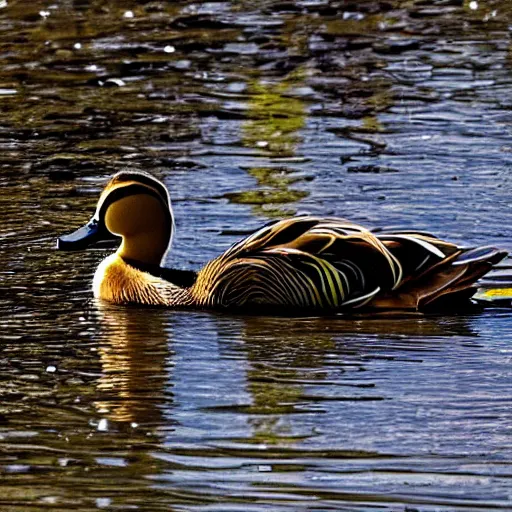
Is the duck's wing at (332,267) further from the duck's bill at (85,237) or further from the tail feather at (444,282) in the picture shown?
the duck's bill at (85,237)

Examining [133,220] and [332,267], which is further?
[133,220]

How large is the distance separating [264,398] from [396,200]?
11.1ft

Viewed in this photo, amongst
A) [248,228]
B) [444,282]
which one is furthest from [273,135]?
[444,282]

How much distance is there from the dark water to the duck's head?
0.29 meters

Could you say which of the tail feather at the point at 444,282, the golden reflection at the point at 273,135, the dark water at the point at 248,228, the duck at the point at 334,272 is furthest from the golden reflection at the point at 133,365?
the golden reflection at the point at 273,135

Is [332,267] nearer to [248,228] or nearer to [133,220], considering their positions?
[133,220]

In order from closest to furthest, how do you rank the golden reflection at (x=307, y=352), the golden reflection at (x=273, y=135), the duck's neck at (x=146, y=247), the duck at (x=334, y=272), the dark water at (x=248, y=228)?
the dark water at (x=248, y=228) → the golden reflection at (x=307, y=352) → the duck at (x=334, y=272) → the duck's neck at (x=146, y=247) → the golden reflection at (x=273, y=135)

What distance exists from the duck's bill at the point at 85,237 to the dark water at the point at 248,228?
0.21 m

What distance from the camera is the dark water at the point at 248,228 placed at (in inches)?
249

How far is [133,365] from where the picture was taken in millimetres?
7859

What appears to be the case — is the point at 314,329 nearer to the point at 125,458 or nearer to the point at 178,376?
the point at 178,376

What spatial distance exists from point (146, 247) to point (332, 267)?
1076mm

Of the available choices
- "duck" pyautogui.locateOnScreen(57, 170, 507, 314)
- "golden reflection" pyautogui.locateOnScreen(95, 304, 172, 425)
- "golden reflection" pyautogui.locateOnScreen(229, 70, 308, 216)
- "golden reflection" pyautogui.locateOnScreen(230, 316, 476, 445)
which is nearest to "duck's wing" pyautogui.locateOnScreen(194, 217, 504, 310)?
"duck" pyautogui.locateOnScreen(57, 170, 507, 314)

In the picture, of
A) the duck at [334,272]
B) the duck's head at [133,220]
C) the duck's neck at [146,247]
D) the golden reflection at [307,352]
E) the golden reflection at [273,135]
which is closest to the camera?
the golden reflection at [307,352]
